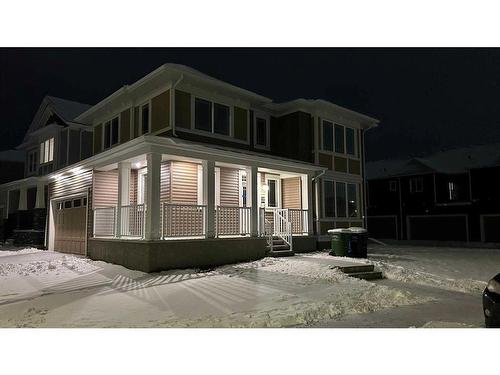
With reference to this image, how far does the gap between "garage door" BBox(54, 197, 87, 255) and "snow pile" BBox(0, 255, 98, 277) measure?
1.48m

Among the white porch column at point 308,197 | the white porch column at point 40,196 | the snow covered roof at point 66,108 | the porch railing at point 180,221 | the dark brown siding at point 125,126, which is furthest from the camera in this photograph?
the snow covered roof at point 66,108

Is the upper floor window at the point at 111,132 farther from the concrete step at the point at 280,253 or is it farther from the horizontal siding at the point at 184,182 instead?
the concrete step at the point at 280,253

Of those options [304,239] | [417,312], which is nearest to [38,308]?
[417,312]

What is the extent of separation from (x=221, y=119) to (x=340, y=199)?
7069 mm

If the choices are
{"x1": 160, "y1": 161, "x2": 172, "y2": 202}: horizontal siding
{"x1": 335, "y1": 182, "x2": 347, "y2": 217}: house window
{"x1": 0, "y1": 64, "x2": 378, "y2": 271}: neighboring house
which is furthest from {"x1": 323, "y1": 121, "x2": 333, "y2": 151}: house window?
{"x1": 160, "y1": 161, "x2": 172, "y2": 202}: horizontal siding

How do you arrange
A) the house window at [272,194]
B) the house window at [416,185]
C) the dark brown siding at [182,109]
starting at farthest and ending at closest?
the house window at [416,185] < the house window at [272,194] < the dark brown siding at [182,109]

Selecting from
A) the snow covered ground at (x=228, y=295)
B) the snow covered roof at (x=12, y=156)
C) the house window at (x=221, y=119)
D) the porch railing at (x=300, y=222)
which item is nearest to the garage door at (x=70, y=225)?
the snow covered ground at (x=228, y=295)

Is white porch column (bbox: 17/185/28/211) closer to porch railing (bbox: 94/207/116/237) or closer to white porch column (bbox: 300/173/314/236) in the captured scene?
porch railing (bbox: 94/207/116/237)

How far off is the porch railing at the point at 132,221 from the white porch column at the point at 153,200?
55 centimetres

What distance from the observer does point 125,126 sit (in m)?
14.2

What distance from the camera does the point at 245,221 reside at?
39.4ft

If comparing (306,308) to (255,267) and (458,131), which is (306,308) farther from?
(458,131)

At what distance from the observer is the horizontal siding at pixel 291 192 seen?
15297 millimetres

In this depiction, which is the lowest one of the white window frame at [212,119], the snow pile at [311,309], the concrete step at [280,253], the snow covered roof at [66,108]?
the snow pile at [311,309]
